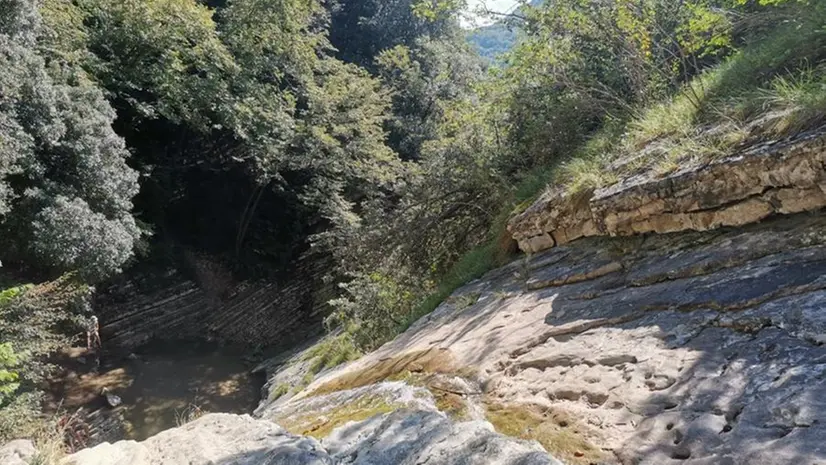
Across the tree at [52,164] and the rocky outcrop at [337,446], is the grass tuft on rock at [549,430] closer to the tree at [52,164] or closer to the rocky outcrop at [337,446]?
the rocky outcrop at [337,446]

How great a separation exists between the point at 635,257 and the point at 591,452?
159 cm

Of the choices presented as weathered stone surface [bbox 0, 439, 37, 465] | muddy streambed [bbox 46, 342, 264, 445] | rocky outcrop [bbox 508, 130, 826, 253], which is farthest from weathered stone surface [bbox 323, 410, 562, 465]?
muddy streambed [bbox 46, 342, 264, 445]

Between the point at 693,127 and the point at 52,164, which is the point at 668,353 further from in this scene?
the point at 52,164

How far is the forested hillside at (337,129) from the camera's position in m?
3.95

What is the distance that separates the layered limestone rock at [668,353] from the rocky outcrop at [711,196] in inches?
2.9

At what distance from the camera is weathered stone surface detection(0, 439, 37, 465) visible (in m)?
2.24

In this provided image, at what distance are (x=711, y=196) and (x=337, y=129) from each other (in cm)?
959

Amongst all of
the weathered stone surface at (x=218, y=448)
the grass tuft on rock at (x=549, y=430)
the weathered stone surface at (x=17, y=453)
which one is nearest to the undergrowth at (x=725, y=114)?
the grass tuft on rock at (x=549, y=430)

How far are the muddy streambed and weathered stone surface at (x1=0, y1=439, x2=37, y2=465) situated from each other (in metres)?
5.72

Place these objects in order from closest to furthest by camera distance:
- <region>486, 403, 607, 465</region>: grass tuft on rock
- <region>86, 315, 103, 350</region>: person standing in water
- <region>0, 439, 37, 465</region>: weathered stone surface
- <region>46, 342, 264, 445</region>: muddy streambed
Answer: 1. <region>486, 403, 607, 465</region>: grass tuft on rock
2. <region>0, 439, 37, 465</region>: weathered stone surface
3. <region>46, 342, 264, 445</region>: muddy streambed
4. <region>86, 315, 103, 350</region>: person standing in water

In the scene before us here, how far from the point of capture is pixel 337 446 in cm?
214

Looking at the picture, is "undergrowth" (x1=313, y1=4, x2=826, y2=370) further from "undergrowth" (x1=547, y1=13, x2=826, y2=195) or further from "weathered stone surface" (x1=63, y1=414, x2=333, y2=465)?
"weathered stone surface" (x1=63, y1=414, x2=333, y2=465)

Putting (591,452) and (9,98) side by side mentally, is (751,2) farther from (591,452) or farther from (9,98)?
(9,98)

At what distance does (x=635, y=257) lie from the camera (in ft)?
9.98
